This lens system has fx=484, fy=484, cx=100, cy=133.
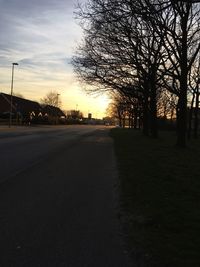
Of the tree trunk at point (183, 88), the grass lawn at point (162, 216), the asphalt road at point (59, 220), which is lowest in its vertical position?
the asphalt road at point (59, 220)

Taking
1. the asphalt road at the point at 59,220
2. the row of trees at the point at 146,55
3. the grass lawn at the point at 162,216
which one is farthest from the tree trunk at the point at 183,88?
the asphalt road at the point at 59,220

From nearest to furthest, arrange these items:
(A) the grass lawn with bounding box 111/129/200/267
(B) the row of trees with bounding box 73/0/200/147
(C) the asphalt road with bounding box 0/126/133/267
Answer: (C) the asphalt road with bounding box 0/126/133/267, (A) the grass lawn with bounding box 111/129/200/267, (B) the row of trees with bounding box 73/0/200/147

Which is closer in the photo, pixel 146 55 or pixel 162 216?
pixel 162 216

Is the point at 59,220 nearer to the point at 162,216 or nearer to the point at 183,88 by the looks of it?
the point at 162,216

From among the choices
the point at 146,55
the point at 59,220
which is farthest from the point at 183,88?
the point at 59,220

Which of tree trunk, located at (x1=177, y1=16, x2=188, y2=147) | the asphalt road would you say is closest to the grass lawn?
the asphalt road

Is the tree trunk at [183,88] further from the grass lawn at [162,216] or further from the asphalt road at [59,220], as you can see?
the asphalt road at [59,220]

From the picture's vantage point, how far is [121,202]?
973 centimetres

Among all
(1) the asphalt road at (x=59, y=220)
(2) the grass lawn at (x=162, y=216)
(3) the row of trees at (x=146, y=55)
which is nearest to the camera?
(1) the asphalt road at (x=59, y=220)

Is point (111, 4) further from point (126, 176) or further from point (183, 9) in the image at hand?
point (183, 9)

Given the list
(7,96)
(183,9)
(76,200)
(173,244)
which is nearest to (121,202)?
(76,200)

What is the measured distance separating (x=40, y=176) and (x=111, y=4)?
591 centimetres

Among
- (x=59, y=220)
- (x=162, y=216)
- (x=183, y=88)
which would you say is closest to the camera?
(x=59, y=220)

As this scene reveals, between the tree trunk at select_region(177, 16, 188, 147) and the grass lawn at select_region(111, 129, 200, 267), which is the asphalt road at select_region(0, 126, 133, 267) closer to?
the grass lawn at select_region(111, 129, 200, 267)
